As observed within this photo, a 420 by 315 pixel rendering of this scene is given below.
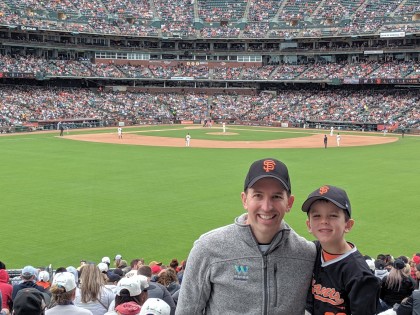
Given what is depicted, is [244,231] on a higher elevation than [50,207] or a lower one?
higher

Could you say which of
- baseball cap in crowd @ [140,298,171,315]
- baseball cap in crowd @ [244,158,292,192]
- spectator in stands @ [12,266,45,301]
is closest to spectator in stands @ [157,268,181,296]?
spectator in stands @ [12,266,45,301]

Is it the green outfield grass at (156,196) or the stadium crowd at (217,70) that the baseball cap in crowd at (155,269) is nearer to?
the green outfield grass at (156,196)

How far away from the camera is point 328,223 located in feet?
14.0

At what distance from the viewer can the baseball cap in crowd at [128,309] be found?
212 inches

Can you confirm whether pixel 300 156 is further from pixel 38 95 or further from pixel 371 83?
pixel 38 95

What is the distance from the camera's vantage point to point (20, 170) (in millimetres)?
35719

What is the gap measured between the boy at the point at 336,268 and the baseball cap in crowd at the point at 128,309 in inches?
81.6

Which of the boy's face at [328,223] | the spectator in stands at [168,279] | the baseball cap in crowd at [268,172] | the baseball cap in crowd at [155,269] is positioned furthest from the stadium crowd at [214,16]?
the baseball cap in crowd at [268,172]

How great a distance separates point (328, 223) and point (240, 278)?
94 cm

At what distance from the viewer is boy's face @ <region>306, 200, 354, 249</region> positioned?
4.23 meters

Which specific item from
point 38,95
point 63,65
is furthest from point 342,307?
point 63,65

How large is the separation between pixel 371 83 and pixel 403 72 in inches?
207

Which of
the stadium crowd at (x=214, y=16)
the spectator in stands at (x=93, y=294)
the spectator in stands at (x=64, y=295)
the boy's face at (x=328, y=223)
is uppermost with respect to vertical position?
the stadium crowd at (x=214, y=16)

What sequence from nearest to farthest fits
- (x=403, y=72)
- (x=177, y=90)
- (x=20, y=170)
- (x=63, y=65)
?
(x=20, y=170)
(x=403, y=72)
(x=63, y=65)
(x=177, y=90)
